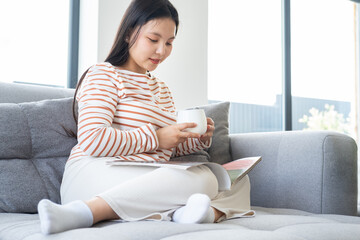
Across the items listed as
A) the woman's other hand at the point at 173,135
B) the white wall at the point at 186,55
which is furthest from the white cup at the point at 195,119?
the white wall at the point at 186,55

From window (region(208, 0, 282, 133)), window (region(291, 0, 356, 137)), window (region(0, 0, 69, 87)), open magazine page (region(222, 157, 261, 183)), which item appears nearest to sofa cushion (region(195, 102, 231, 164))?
open magazine page (region(222, 157, 261, 183))

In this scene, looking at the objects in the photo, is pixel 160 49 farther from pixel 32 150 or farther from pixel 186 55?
pixel 186 55

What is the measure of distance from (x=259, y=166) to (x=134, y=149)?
0.63 metres

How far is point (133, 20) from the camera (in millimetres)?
1591

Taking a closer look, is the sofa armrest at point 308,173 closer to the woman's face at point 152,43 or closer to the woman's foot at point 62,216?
the woman's face at point 152,43

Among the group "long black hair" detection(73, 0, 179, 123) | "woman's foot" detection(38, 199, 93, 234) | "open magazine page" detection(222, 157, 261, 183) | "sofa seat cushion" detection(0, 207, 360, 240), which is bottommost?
"sofa seat cushion" detection(0, 207, 360, 240)

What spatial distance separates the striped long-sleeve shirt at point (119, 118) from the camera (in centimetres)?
127

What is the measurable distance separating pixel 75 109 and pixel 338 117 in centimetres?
374

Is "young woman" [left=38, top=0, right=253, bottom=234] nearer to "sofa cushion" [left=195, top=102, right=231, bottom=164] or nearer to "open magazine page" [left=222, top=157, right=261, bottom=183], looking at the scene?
"open magazine page" [left=222, top=157, right=261, bottom=183]

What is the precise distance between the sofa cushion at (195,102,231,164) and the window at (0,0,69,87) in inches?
48.2

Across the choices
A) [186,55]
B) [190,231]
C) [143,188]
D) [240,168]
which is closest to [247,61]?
[186,55]

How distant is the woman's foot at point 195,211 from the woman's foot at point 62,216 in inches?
9.1

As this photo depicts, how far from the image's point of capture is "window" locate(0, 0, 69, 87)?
2.45 meters

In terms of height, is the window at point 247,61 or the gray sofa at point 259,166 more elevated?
the window at point 247,61
